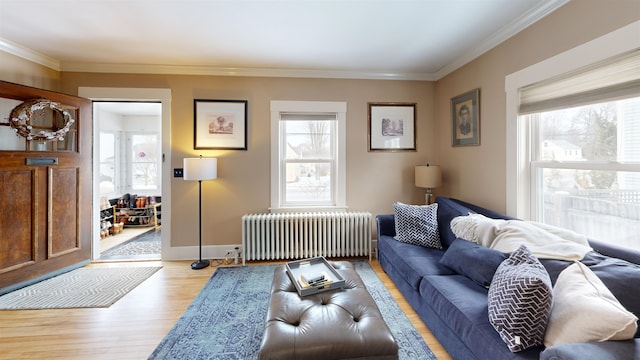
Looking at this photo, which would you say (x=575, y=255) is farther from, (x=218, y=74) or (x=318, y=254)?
(x=218, y=74)

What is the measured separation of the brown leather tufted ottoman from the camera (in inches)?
49.8

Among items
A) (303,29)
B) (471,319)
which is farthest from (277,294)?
(303,29)

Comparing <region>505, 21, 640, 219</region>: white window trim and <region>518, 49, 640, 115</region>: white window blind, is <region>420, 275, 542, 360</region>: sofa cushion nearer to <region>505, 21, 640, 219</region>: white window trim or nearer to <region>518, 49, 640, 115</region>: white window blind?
<region>505, 21, 640, 219</region>: white window trim

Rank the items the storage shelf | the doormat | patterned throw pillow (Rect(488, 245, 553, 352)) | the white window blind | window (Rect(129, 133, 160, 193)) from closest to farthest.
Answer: patterned throw pillow (Rect(488, 245, 553, 352)) → the white window blind → the doormat → the storage shelf → window (Rect(129, 133, 160, 193))

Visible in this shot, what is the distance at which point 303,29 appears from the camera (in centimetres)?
246

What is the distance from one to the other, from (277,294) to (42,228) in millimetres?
2954

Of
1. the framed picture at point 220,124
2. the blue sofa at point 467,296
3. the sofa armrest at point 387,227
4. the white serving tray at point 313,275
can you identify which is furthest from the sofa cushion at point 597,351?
the framed picture at point 220,124

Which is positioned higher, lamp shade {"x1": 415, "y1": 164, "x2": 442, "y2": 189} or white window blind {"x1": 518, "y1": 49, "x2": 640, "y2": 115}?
white window blind {"x1": 518, "y1": 49, "x2": 640, "y2": 115}

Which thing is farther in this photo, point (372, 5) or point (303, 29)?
point (303, 29)

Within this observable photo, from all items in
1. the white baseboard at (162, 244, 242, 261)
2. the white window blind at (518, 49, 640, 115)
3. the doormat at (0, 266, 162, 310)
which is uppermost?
the white window blind at (518, 49, 640, 115)

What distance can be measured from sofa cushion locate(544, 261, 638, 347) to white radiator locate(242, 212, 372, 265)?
2194 millimetres

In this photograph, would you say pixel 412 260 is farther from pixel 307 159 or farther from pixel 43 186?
pixel 43 186

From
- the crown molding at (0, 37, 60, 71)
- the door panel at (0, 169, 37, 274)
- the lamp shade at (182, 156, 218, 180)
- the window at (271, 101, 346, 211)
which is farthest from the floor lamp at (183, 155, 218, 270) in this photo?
the crown molding at (0, 37, 60, 71)

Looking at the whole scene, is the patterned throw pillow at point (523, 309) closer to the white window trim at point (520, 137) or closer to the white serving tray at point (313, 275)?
the white serving tray at point (313, 275)
